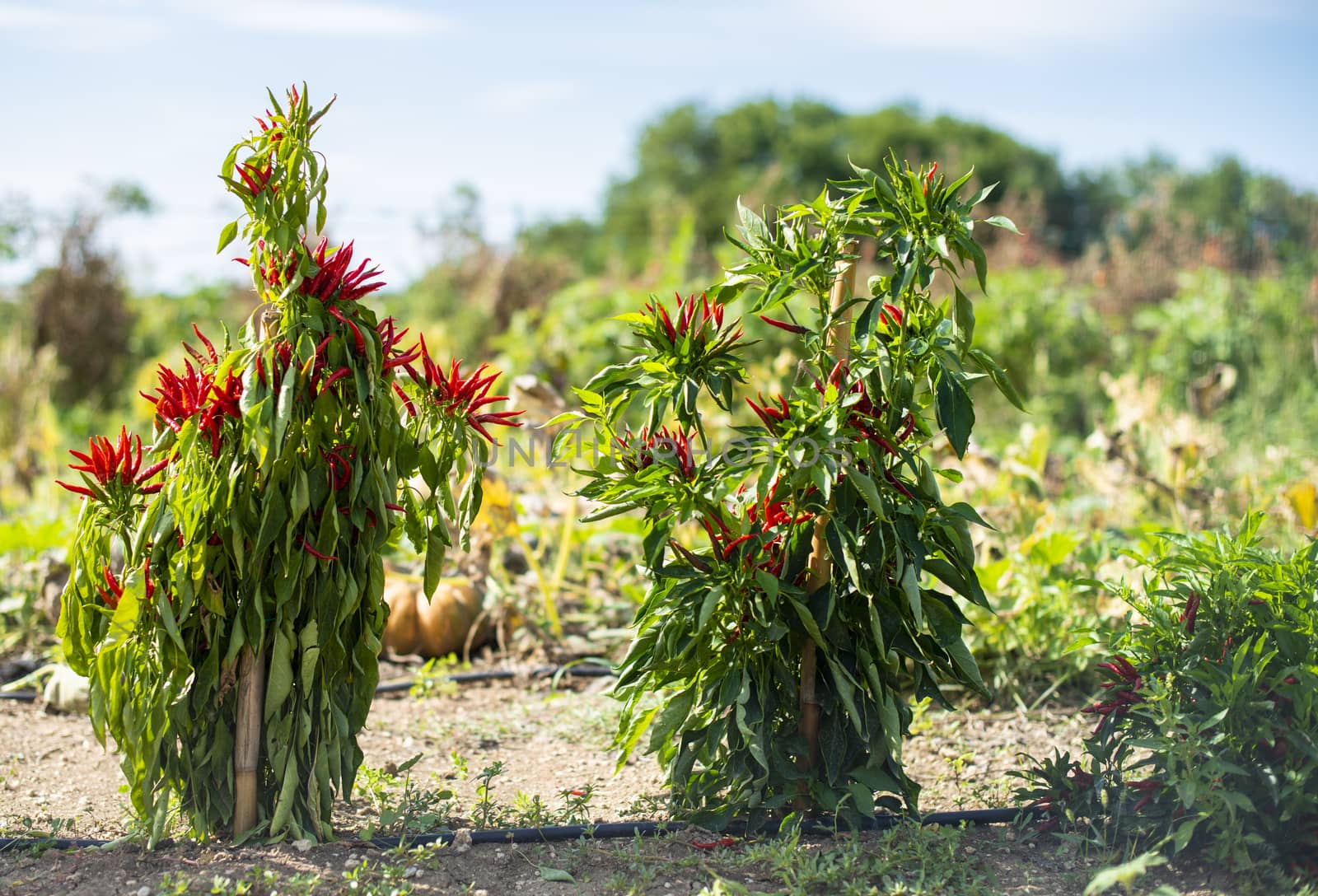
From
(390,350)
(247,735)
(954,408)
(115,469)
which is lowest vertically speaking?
(247,735)

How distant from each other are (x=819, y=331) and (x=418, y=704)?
198 centimetres

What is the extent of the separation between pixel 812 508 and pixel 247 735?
1214mm

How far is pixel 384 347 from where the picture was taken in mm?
2121

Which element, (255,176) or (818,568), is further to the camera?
(818,568)

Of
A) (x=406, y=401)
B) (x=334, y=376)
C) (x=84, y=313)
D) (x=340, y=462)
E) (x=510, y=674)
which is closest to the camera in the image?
(x=334, y=376)

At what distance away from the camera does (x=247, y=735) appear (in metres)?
2.17

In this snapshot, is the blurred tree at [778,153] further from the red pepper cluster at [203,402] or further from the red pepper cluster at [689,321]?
the red pepper cluster at [203,402]

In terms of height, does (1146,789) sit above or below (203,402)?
below

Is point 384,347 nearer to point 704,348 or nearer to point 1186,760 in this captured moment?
point 704,348

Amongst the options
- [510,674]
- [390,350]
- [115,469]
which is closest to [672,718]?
[390,350]

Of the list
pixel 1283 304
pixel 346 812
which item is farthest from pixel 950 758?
pixel 1283 304

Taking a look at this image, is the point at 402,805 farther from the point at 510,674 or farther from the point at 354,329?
the point at 510,674

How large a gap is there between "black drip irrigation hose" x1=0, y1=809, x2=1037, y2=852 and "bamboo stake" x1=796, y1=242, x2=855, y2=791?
0.33 ft

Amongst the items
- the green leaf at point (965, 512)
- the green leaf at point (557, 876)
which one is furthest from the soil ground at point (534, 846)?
the green leaf at point (965, 512)
